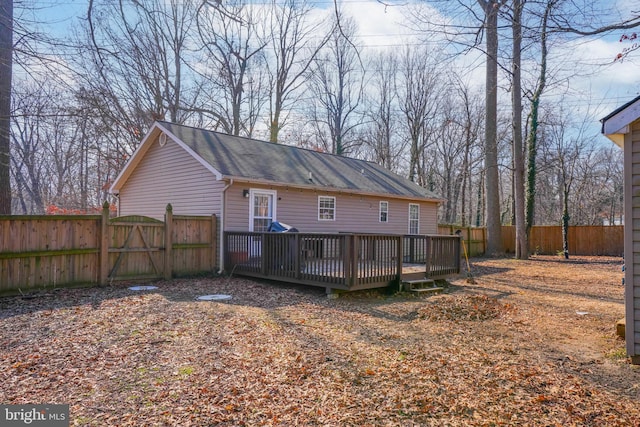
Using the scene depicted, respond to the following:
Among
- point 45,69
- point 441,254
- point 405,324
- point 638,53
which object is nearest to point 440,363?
point 405,324

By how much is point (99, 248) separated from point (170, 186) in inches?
180

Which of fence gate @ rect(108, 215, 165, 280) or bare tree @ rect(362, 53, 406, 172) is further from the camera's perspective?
bare tree @ rect(362, 53, 406, 172)

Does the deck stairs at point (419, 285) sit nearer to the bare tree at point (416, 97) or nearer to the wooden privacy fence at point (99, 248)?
the wooden privacy fence at point (99, 248)

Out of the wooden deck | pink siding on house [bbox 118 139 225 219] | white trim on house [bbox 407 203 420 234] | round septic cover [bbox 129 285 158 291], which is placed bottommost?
round septic cover [bbox 129 285 158 291]

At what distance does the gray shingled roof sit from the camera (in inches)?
452

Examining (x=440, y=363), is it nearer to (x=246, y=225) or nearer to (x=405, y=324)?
(x=405, y=324)

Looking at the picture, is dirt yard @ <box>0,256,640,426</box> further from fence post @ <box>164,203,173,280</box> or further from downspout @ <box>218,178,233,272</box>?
downspout @ <box>218,178,233,272</box>

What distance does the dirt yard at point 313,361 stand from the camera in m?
3.15

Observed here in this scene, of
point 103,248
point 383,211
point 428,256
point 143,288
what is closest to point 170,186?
point 103,248

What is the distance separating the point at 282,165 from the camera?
1333 centimetres

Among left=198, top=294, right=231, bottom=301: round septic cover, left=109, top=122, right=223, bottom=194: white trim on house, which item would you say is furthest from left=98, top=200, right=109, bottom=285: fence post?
left=109, top=122, right=223, bottom=194: white trim on house

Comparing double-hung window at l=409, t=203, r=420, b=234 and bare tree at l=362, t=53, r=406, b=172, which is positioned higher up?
bare tree at l=362, t=53, r=406, b=172

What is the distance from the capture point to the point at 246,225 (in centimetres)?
1120

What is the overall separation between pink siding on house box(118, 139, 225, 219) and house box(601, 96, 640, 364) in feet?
28.6
